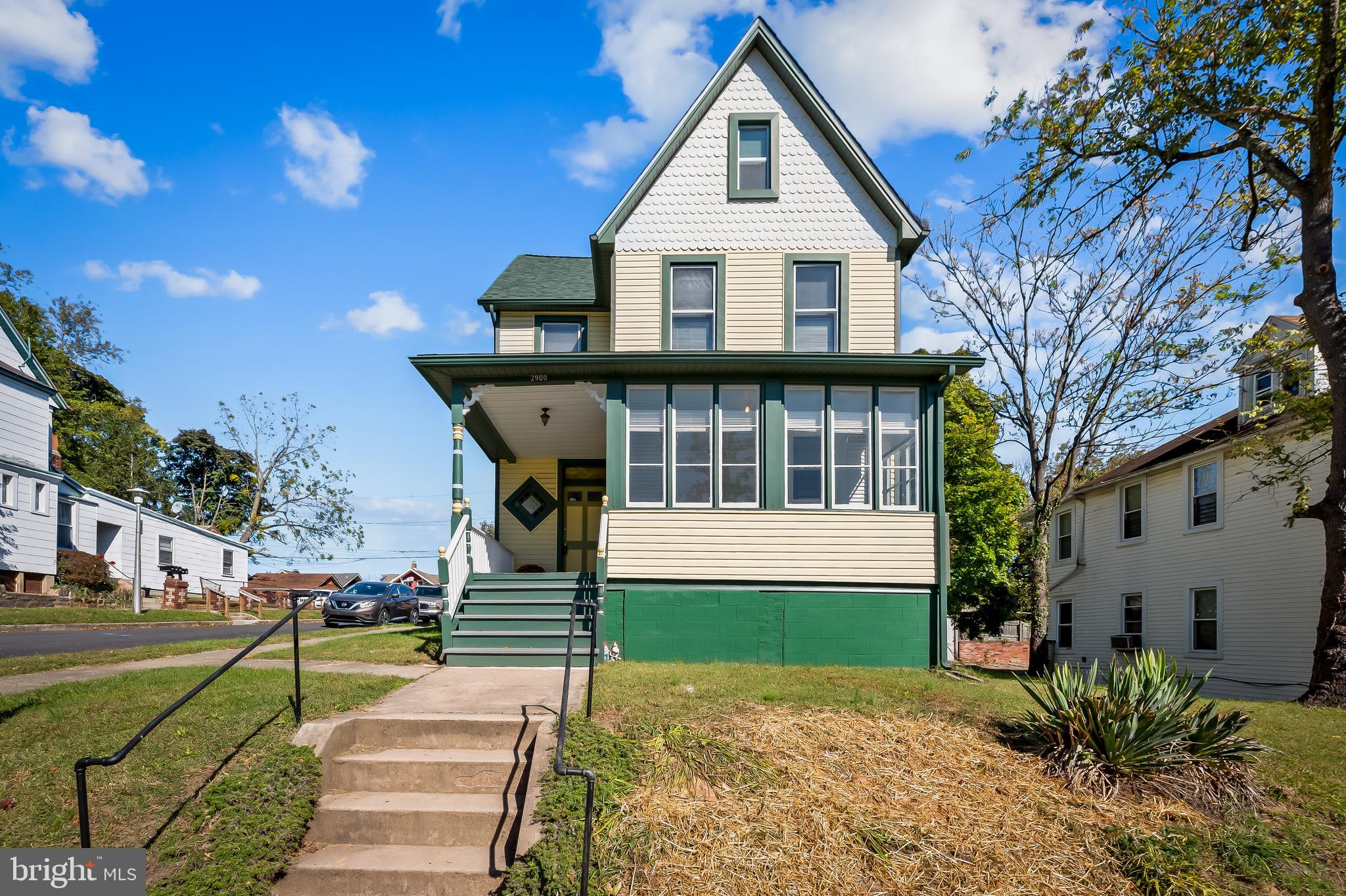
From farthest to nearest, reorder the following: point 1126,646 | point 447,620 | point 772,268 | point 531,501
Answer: point 1126,646
point 531,501
point 772,268
point 447,620

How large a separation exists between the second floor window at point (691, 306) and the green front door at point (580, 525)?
4.27 m

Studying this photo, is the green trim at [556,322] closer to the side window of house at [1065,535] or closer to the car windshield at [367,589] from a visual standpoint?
the car windshield at [367,589]

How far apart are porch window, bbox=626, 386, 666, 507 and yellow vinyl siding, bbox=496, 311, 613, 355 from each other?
13.1ft

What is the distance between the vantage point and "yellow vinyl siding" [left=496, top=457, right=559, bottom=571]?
16.1 meters

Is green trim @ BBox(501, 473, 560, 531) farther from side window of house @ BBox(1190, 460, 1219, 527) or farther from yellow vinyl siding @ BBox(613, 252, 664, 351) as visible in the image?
side window of house @ BBox(1190, 460, 1219, 527)

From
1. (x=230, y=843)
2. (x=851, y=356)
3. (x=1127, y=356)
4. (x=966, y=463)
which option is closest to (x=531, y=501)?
(x=851, y=356)

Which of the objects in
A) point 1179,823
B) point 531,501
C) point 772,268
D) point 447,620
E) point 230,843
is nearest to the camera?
point 230,843

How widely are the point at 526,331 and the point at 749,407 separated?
19.6 feet

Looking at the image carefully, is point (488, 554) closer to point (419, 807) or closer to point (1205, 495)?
point (419, 807)

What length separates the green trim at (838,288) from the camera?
1294cm

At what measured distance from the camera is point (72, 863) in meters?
5.00

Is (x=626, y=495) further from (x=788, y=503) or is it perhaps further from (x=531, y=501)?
(x=531, y=501)

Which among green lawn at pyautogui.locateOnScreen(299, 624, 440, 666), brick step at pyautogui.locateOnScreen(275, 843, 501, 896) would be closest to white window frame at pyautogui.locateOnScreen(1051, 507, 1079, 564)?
green lawn at pyautogui.locateOnScreen(299, 624, 440, 666)

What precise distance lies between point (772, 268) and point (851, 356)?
7.63ft
